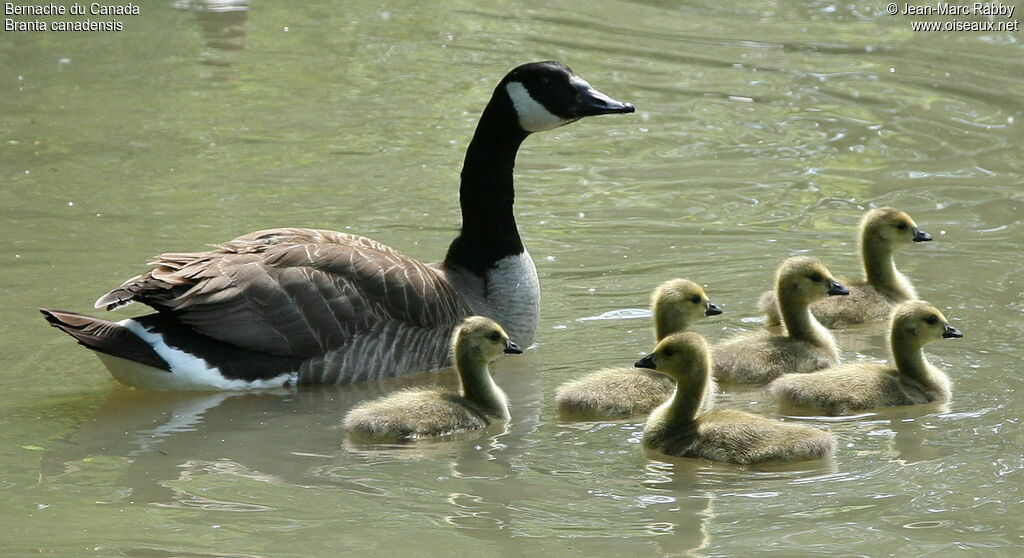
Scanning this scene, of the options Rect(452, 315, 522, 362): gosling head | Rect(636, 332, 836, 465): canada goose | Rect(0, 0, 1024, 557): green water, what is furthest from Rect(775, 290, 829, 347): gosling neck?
Rect(452, 315, 522, 362): gosling head

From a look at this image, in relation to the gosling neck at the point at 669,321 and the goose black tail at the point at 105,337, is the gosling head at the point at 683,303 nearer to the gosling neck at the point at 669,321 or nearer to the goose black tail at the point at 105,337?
the gosling neck at the point at 669,321

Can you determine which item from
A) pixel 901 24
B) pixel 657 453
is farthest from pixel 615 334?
pixel 901 24

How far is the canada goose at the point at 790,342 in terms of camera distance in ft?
30.4

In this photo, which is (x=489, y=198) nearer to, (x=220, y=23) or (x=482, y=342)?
(x=482, y=342)

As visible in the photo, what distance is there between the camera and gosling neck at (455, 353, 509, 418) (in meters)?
8.80

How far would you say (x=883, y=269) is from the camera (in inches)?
418

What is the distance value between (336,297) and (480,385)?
4.27 ft

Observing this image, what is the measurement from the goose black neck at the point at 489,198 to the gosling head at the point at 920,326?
2748 millimetres

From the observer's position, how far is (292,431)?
874 cm

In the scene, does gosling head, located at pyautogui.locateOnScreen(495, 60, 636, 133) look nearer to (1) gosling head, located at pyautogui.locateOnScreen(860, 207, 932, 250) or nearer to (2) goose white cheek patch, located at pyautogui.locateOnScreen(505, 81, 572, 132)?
(2) goose white cheek patch, located at pyautogui.locateOnScreen(505, 81, 572, 132)

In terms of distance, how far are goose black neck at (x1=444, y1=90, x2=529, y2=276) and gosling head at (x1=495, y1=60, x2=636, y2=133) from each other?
6.2 inches

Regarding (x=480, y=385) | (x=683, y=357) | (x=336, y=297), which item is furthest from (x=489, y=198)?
(x=683, y=357)

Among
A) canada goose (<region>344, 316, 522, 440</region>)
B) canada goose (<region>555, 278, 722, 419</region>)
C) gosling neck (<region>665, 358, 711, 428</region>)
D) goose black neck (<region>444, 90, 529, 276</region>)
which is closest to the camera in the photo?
gosling neck (<region>665, 358, 711, 428</region>)

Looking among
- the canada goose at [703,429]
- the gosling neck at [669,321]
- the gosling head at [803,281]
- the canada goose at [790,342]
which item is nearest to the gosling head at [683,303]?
the gosling neck at [669,321]
